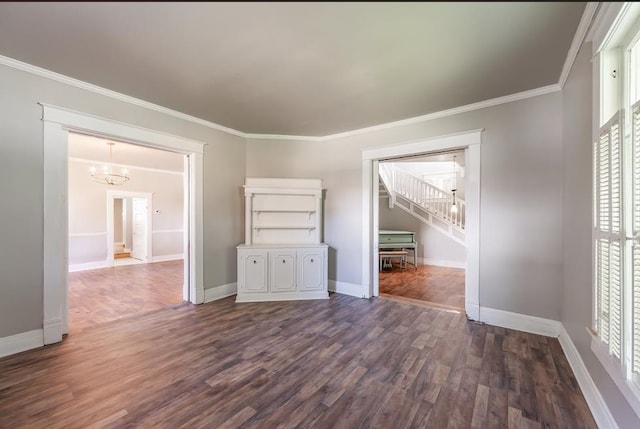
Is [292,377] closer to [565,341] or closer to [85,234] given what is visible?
Answer: [565,341]

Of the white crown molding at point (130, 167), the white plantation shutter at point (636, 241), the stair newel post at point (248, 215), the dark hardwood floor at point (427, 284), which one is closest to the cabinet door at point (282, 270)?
the stair newel post at point (248, 215)

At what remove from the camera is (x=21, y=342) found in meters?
2.35

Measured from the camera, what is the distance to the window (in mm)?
1308

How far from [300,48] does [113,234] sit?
24.2ft

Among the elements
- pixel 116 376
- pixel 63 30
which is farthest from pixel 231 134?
pixel 116 376

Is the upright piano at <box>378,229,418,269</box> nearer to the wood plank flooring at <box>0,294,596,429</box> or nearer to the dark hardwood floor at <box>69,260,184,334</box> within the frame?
the wood plank flooring at <box>0,294,596,429</box>

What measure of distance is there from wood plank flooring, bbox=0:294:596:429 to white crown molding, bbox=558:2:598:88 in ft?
8.39

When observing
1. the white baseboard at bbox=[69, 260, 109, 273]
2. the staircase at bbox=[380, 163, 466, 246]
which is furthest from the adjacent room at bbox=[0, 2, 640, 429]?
the staircase at bbox=[380, 163, 466, 246]

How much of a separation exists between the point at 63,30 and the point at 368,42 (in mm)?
2238

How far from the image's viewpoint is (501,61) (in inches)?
86.2

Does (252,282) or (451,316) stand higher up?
(252,282)

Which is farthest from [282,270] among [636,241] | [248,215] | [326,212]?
[636,241]

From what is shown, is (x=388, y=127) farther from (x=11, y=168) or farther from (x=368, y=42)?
(x=11, y=168)

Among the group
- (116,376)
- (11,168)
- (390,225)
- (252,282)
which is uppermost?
(11,168)
